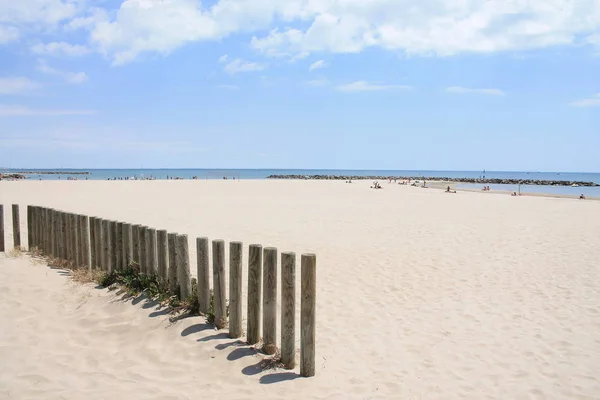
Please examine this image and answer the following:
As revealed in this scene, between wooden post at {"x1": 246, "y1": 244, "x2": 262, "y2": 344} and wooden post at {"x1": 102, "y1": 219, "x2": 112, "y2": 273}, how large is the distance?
10.6ft

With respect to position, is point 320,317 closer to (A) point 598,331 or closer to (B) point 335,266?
(B) point 335,266

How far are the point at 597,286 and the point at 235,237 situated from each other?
8.65 m

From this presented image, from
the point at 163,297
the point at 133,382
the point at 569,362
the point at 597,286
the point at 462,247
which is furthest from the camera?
the point at 462,247

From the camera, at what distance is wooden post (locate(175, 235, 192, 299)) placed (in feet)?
18.8

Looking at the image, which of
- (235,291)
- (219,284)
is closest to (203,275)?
(219,284)

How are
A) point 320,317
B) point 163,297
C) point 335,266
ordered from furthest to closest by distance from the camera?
1. point 335,266
2. point 320,317
3. point 163,297

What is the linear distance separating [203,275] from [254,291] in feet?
3.02

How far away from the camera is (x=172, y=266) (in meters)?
5.92

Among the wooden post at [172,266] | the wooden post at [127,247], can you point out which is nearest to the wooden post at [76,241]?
the wooden post at [127,247]

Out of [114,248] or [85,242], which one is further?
[85,242]

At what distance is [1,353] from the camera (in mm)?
4691

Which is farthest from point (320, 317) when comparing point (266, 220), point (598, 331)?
point (266, 220)

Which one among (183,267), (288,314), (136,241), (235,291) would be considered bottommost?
(288,314)

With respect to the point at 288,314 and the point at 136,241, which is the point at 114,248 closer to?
the point at 136,241
